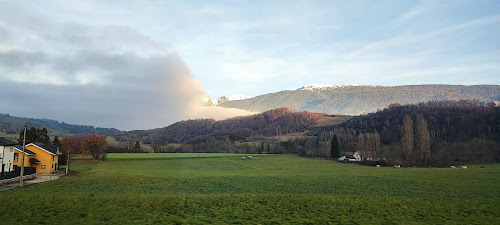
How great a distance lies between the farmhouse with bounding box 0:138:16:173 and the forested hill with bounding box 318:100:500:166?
3208 inches

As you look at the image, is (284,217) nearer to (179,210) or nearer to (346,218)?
(346,218)

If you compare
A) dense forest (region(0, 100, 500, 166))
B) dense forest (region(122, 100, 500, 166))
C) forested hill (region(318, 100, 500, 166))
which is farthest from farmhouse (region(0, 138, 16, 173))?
forested hill (region(318, 100, 500, 166))

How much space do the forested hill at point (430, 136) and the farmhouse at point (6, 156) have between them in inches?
3208

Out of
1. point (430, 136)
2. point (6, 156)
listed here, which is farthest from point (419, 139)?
point (6, 156)

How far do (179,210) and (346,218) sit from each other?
9.53 meters

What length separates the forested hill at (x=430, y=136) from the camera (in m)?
81.0

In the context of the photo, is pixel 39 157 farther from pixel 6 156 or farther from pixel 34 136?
pixel 34 136

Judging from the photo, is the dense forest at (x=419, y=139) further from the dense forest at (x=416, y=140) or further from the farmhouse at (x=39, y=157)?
the farmhouse at (x=39, y=157)

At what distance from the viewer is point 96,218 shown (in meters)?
15.1

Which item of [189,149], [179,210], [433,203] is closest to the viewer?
[179,210]

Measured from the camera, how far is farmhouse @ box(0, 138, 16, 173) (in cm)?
4206

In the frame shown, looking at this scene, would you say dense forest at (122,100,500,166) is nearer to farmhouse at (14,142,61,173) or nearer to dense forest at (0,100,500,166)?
dense forest at (0,100,500,166)

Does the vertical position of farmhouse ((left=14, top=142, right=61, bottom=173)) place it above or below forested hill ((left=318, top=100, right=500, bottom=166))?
below

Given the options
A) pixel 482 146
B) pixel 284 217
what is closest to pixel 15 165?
pixel 284 217
